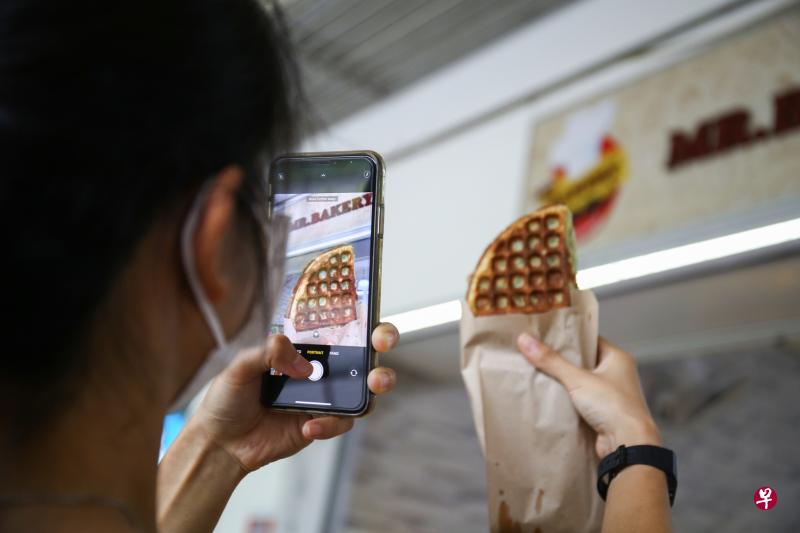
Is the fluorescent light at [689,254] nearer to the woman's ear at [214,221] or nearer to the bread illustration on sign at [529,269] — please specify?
the bread illustration on sign at [529,269]

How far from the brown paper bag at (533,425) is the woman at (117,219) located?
0.38 metres

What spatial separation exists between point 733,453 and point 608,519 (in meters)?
1.20

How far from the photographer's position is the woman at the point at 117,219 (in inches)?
16.4

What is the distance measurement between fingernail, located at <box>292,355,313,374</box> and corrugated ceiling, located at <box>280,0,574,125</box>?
6.21ft

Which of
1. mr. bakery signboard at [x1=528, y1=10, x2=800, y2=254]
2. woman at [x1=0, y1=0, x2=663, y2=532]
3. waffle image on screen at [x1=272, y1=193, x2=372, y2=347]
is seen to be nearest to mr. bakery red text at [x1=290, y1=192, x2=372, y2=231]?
waffle image on screen at [x1=272, y1=193, x2=372, y2=347]

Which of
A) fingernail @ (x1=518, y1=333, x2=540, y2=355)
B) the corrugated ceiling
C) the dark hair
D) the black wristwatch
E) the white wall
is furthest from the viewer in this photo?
the corrugated ceiling

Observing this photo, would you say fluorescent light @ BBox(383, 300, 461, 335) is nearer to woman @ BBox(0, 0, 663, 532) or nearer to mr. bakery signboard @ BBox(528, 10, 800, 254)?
mr. bakery signboard @ BBox(528, 10, 800, 254)

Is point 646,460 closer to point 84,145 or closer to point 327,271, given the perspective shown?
A: point 327,271

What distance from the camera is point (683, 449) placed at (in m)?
1.76

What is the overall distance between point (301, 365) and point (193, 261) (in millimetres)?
346

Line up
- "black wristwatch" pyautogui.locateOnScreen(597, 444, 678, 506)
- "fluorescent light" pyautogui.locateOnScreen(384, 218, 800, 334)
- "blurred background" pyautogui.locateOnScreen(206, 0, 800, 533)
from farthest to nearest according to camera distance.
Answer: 1. "blurred background" pyautogui.locateOnScreen(206, 0, 800, 533)
2. "fluorescent light" pyautogui.locateOnScreen(384, 218, 800, 334)
3. "black wristwatch" pyautogui.locateOnScreen(597, 444, 678, 506)

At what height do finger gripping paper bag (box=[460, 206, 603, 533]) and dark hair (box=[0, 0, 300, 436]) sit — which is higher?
dark hair (box=[0, 0, 300, 436])

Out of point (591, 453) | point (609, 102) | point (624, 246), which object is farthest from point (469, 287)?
Answer: point (609, 102)

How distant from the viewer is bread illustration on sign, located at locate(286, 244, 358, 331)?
0.85 m
